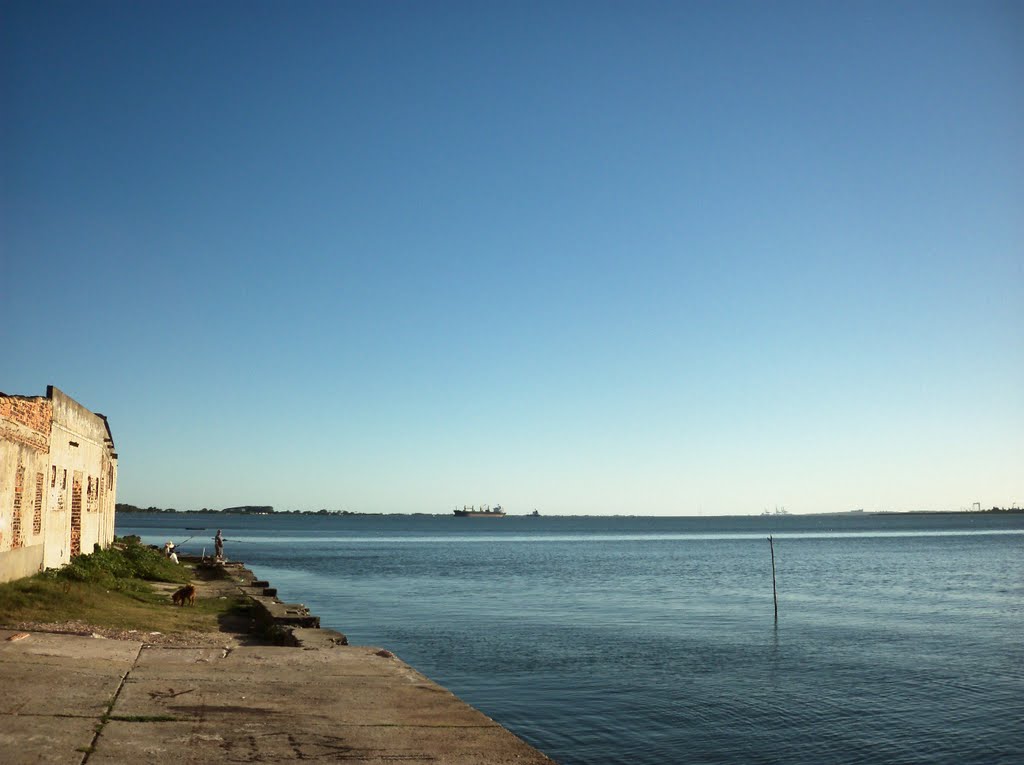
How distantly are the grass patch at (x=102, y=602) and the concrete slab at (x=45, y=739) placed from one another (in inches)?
256

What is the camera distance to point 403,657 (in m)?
23.2

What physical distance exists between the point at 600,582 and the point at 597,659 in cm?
2662

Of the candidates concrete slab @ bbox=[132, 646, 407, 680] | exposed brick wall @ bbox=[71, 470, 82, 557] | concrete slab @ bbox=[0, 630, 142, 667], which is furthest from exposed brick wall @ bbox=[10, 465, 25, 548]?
exposed brick wall @ bbox=[71, 470, 82, 557]

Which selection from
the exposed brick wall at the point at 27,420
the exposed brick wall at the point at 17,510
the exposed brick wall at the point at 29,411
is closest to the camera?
the exposed brick wall at the point at 27,420

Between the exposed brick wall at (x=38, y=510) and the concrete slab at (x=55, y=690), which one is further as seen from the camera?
the exposed brick wall at (x=38, y=510)

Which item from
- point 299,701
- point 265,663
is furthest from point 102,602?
point 299,701

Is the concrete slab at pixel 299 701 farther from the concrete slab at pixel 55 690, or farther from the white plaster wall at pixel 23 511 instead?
the white plaster wall at pixel 23 511

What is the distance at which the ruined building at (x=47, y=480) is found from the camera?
59.0 feet

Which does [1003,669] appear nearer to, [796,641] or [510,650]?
[796,641]

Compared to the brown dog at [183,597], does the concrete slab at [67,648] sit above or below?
above

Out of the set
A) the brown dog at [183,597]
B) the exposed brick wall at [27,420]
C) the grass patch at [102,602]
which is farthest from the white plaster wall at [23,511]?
the brown dog at [183,597]

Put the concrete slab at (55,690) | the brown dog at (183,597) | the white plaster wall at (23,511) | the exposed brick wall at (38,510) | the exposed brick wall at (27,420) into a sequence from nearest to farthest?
the concrete slab at (55,690) → the white plaster wall at (23,511) → the exposed brick wall at (27,420) → the exposed brick wall at (38,510) → the brown dog at (183,597)

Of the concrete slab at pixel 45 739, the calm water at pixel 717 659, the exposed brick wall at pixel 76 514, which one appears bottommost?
the calm water at pixel 717 659

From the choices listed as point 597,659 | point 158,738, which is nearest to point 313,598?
point 597,659
